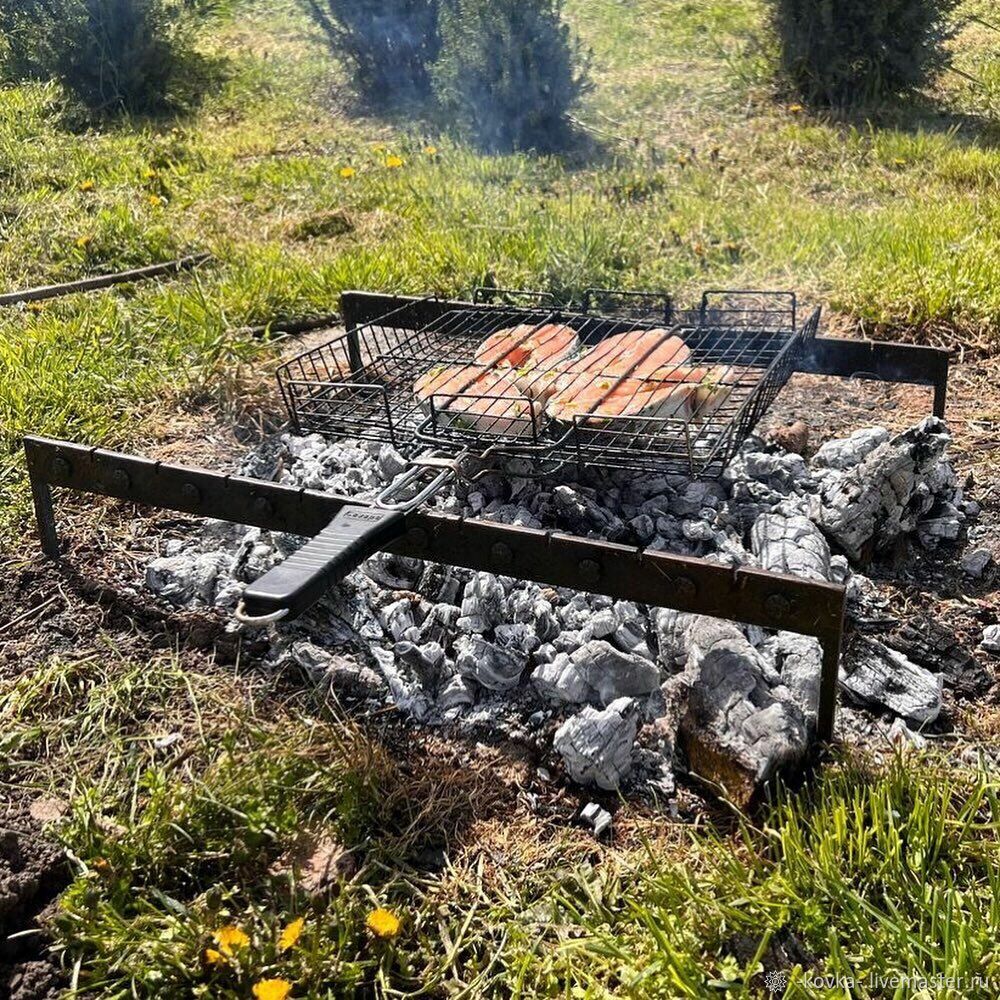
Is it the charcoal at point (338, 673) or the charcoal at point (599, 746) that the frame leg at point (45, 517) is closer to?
the charcoal at point (338, 673)

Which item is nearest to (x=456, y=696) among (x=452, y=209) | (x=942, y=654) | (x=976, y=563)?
(x=942, y=654)

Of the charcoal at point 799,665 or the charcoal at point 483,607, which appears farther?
the charcoal at point 483,607

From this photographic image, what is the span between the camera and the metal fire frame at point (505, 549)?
2.25 meters

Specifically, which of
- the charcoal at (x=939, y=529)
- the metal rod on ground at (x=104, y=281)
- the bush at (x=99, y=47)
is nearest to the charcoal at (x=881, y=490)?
the charcoal at (x=939, y=529)

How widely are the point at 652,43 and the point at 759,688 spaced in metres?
10.1

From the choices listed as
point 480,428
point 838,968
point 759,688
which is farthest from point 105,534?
point 838,968

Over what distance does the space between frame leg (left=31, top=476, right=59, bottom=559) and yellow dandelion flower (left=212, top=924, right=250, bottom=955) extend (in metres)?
1.78

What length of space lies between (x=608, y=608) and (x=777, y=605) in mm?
686

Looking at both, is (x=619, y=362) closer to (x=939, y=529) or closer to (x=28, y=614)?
(x=939, y=529)

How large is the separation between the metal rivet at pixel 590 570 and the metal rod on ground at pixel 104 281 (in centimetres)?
389

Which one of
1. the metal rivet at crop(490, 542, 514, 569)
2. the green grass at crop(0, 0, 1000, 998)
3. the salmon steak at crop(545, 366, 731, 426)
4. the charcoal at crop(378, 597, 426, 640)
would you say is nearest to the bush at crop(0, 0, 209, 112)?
the green grass at crop(0, 0, 1000, 998)

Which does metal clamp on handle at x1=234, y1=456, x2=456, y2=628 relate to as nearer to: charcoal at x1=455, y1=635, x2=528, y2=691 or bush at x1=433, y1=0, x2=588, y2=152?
charcoal at x1=455, y1=635, x2=528, y2=691

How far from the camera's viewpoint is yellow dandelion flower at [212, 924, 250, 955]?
1.92 metres

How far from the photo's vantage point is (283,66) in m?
11.0
